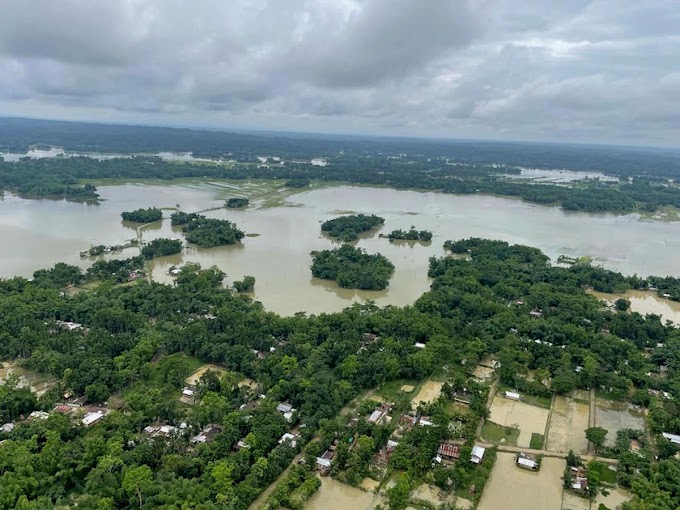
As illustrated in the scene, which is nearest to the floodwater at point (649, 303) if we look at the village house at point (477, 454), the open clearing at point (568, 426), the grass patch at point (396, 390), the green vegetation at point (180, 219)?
the open clearing at point (568, 426)

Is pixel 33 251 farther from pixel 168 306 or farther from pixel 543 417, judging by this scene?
pixel 543 417

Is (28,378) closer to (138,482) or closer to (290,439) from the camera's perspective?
(138,482)

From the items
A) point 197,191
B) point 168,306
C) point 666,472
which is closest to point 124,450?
point 168,306

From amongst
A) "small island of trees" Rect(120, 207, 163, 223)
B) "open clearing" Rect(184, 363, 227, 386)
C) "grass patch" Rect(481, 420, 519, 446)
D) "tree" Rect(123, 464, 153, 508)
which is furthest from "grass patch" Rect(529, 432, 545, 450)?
"small island of trees" Rect(120, 207, 163, 223)

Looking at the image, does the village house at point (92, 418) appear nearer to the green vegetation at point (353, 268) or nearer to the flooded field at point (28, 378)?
the flooded field at point (28, 378)

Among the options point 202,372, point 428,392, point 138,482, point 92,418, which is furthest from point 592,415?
point 92,418
